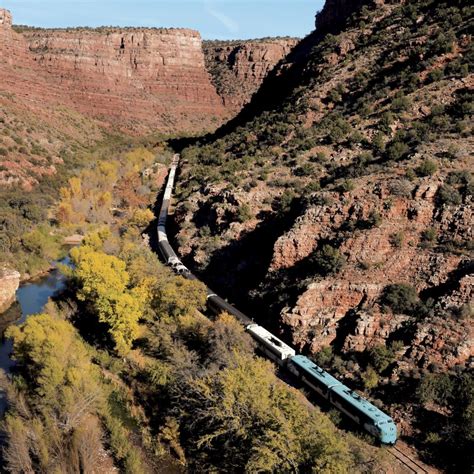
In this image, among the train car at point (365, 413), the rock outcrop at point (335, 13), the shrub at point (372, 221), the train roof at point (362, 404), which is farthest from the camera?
the rock outcrop at point (335, 13)

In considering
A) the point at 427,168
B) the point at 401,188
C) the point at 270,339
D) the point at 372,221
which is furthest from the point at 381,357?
the point at 427,168

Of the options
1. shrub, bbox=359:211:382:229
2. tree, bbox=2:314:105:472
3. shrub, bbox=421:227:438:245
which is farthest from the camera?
shrub, bbox=359:211:382:229

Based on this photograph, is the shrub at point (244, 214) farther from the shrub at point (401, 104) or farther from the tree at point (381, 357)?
the tree at point (381, 357)

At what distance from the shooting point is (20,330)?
29328 millimetres

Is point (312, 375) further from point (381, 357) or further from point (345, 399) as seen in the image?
point (381, 357)

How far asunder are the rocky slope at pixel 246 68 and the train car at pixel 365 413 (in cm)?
12539

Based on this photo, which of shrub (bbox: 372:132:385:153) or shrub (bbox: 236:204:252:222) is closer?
shrub (bbox: 372:132:385:153)

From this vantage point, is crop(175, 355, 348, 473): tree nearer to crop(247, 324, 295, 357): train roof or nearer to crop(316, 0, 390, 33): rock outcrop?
crop(247, 324, 295, 357): train roof

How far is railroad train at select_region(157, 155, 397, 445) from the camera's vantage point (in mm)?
22578

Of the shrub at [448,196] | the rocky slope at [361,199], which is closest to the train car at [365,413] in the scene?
the rocky slope at [361,199]

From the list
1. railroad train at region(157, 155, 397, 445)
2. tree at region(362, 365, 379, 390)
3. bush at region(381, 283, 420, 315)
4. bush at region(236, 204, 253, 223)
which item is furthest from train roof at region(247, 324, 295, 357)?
bush at region(236, 204, 253, 223)

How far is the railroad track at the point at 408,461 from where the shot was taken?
2160 centimetres

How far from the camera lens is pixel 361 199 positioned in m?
34.7

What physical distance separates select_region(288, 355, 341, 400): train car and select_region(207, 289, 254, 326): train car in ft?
16.4
